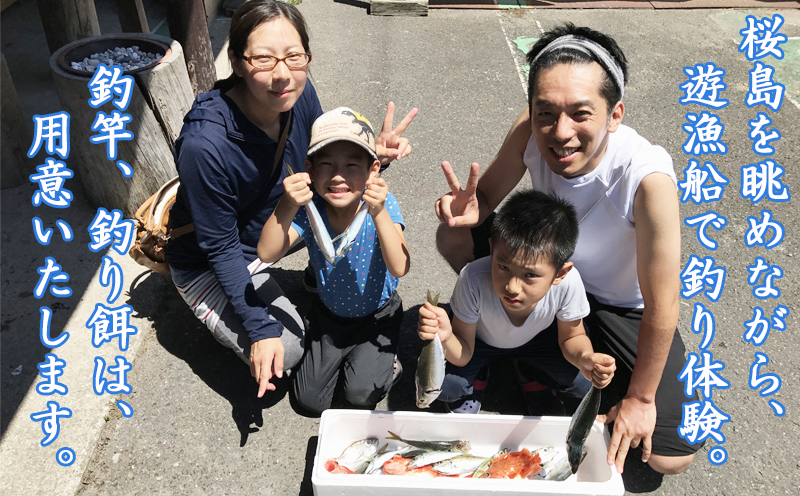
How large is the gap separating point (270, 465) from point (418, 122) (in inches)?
124

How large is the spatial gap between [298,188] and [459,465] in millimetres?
1254

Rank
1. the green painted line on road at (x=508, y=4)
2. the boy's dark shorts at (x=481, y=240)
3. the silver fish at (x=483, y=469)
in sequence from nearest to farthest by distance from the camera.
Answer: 1. the silver fish at (x=483, y=469)
2. the boy's dark shorts at (x=481, y=240)
3. the green painted line on road at (x=508, y=4)

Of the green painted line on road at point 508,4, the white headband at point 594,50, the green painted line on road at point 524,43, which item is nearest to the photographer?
the white headband at point 594,50

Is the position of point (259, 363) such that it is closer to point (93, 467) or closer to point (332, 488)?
point (332, 488)

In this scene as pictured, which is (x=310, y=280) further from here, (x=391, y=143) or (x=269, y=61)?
(x=269, y=61)

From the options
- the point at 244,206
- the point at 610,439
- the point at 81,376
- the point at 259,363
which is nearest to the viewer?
the point at 610,439

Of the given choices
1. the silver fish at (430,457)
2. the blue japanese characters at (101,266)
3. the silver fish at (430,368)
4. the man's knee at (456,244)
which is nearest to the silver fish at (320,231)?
the silver fish at (430,368)

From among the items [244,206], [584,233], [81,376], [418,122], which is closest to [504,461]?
[584,233]

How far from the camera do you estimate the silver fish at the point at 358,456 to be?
8.00 ft

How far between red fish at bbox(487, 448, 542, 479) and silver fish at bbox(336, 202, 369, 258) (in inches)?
40.4

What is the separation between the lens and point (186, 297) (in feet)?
9.30

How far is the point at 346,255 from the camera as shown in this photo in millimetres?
2609

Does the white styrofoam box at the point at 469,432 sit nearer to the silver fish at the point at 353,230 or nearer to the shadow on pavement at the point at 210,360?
the shadow on pavement at the point at 210,360

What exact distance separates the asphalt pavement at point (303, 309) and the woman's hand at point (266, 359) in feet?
1.25
